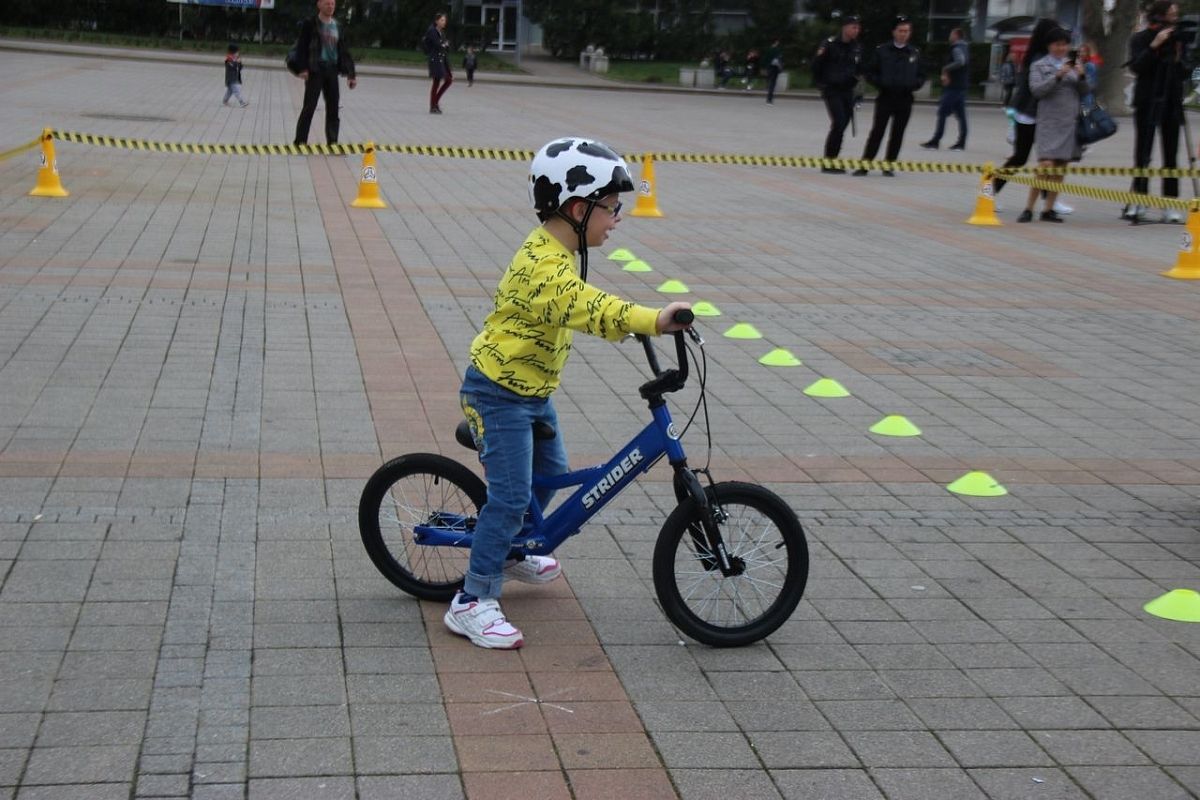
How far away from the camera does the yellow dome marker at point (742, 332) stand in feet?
32.0

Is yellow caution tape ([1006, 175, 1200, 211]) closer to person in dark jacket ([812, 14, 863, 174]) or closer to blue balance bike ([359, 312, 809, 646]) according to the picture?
person in dark jacket ([812, 14, 863, 174])

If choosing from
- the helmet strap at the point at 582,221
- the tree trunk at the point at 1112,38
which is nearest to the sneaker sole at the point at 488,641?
the helmet strap at the point at 582,221

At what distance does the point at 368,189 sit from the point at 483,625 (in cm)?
1071

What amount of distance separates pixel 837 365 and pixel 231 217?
22.4 ft

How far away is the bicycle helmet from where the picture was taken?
4.44m

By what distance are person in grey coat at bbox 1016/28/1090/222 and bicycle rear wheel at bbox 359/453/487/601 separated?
39.7 ft

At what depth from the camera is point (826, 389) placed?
8398 millimetres

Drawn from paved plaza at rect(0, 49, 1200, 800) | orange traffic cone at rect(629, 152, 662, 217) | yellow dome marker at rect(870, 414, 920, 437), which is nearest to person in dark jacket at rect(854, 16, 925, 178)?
orange traffic cone at rect(629, 152, 662, 217)

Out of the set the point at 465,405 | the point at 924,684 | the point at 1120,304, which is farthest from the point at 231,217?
the point at 924,684

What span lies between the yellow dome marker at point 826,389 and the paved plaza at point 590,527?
0.11 m

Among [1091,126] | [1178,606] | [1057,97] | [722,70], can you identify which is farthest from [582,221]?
[722,70]

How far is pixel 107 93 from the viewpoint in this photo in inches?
1113

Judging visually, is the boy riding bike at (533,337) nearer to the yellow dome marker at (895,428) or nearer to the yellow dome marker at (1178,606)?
the yellow dome marker at (1178,606)

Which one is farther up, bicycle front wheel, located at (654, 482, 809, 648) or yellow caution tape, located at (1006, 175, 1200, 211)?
yellow caution tape, located at (1006, 175, 1200, 211)
